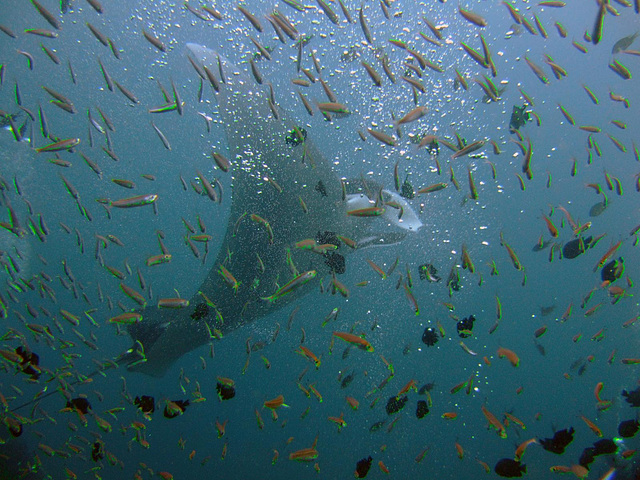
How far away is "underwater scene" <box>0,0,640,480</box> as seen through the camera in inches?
183

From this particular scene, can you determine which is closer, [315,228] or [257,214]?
[257,214]

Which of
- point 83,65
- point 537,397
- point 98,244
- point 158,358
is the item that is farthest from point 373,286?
point 537,397

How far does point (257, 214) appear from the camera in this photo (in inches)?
300

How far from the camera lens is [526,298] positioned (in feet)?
130

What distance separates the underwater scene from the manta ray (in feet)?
0.20

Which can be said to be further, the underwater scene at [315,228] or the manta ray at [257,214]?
the manta ray at [257,214]

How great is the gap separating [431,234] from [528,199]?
1311 centimetres

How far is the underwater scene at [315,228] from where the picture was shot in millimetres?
4641

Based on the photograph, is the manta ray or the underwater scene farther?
the manta ray

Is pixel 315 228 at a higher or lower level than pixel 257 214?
higher

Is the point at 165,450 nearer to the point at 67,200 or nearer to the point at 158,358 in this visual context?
the point at 158,358

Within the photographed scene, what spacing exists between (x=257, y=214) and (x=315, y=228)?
1.57m

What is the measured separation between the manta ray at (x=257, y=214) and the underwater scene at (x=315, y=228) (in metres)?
0.06

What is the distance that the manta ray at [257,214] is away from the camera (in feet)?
22.2
